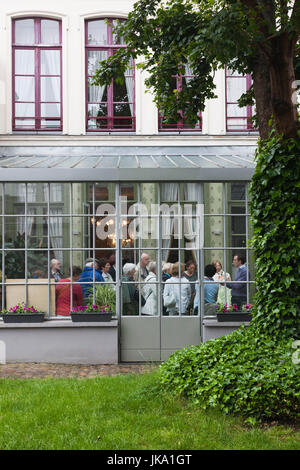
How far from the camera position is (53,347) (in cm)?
916

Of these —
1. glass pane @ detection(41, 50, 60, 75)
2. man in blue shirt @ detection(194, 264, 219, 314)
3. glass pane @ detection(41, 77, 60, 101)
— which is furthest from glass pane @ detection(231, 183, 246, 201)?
glass pane @ detection(41, 50, 60, 75)

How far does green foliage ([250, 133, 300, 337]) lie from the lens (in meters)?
6.27

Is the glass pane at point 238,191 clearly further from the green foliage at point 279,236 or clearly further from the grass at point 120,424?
the grass at point 120,424

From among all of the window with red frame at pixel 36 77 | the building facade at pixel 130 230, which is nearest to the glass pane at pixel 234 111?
the building facade at pixel 130 230

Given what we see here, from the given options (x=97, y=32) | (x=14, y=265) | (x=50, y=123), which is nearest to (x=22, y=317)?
(x=14, y=265)

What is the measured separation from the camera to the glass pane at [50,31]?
13156mm

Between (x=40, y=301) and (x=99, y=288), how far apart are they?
1212 mm

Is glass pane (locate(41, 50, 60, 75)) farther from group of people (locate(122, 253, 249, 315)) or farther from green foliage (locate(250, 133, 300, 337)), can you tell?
green foliage (locate(250, 133, 300, 337))

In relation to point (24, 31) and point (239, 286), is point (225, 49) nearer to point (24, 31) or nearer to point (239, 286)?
point (239, 286)

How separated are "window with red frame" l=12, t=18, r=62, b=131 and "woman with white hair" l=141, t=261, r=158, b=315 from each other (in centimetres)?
573

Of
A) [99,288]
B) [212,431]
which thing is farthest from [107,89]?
[212,431]

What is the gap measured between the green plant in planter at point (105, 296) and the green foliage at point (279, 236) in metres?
3.62

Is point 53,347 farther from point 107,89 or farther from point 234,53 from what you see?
point 107,89

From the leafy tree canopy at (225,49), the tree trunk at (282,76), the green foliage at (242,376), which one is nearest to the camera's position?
the green foliage at (242,376)
